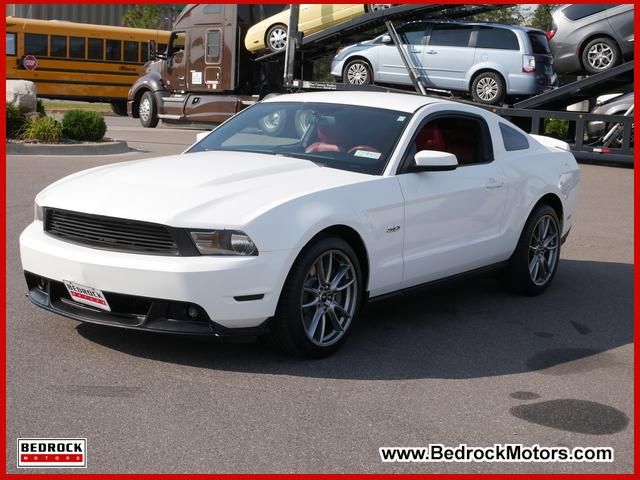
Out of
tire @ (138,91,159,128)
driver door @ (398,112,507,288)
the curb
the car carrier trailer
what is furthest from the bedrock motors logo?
tire @ (138,91,159,128)

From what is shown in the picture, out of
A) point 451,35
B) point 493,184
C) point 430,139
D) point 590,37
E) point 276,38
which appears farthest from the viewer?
point 276,38

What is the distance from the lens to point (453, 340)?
6.41 metres

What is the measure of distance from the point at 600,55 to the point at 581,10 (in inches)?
38.2

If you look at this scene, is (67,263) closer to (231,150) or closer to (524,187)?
(231,150)

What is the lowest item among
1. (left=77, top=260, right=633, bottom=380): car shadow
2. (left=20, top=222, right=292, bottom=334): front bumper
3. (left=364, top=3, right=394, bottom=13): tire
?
(left=77, top=260, right=633, bottom=380): car shadow

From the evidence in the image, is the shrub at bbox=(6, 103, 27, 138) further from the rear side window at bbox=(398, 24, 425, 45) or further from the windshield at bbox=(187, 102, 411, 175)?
the windshield at bbox=(187, 102, 411, 175)

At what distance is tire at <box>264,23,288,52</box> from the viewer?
2316cm

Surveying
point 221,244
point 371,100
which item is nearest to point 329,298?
point 221,244

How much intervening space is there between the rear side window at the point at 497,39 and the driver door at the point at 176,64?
28.4 ft

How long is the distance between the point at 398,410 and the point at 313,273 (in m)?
1.09

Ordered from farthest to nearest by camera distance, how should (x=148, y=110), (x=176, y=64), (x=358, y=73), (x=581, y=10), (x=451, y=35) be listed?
(x=148, y=110) → (x=176, y=64) → (x=358, y=73) → (x=451, y=35) → (x=581, y=10)

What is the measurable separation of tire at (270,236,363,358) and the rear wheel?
17870 millimetres

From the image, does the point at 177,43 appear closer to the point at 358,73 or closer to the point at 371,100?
the point at 358,73

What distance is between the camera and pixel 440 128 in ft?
23.4
